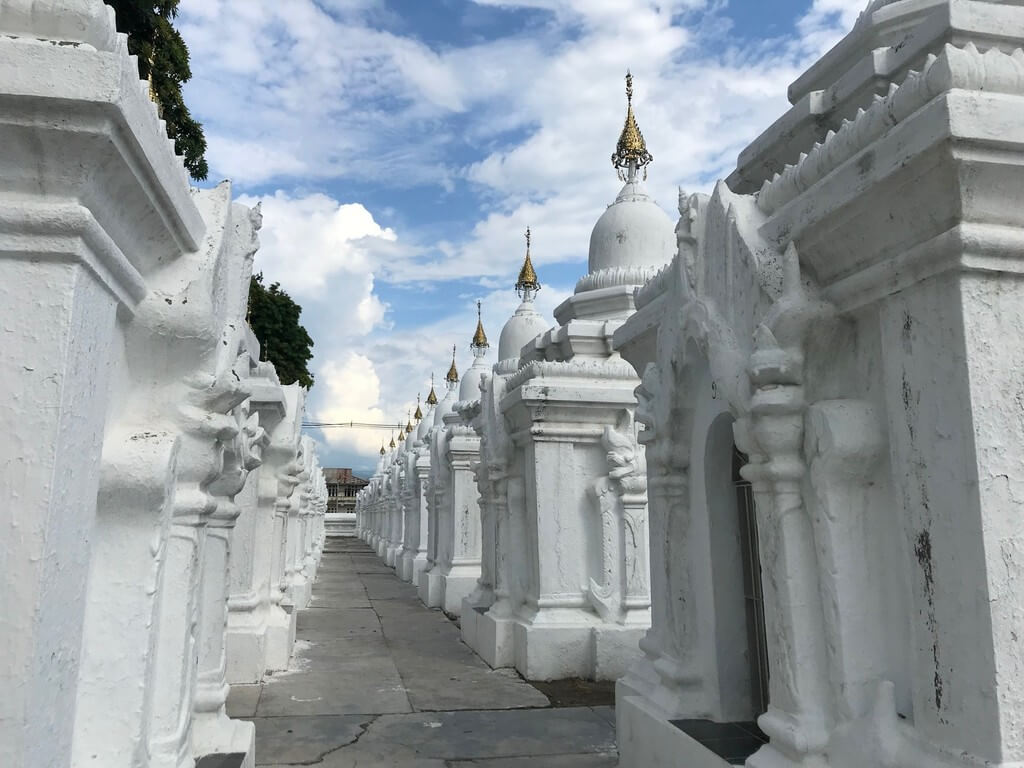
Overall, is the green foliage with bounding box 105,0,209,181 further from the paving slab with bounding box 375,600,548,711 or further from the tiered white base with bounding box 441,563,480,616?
the paving slab with bounding box 375,600,548,711

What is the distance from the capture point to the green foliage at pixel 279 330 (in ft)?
87.4

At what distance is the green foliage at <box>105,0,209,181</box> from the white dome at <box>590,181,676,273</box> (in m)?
6.83

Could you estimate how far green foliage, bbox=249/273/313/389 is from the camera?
87.4 ft

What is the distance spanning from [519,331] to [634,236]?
191 inches

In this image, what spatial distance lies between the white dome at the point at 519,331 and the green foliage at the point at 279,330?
14111 millimetres

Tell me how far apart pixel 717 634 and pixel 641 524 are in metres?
3.12

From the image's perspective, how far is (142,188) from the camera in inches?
93.0

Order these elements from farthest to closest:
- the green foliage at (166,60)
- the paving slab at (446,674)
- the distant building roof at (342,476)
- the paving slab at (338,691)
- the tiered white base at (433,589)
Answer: the distant building roof at (342,476) < the green foliage at (166,60) < the tiered white base at (433,589) < the paving slab at (446,674) < the paving slab at (338,691)

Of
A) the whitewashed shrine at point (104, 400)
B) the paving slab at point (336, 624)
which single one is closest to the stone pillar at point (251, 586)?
the paving slab at point (336, 624)

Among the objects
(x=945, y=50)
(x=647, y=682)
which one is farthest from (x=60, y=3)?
(x=647, y=682)

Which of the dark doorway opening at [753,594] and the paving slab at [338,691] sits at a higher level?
the dark doorway opening at [753,594]

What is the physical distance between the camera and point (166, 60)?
14.3 metres

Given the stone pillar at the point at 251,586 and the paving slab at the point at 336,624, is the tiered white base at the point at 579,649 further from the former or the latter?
the paving slab at the point at 336,624

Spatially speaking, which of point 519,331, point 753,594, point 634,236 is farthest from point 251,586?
point 519,331
